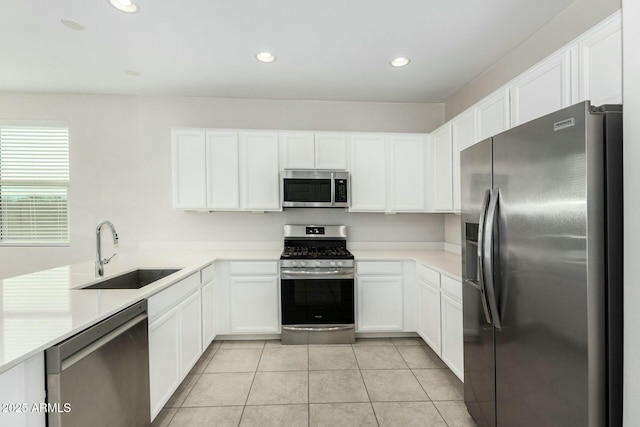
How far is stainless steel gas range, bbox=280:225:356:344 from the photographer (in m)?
2.95

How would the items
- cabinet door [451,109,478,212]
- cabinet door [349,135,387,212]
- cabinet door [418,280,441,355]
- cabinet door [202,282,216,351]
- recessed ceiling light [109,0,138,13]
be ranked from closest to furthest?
recessed ceiling light [109,0,138,13] → cabinet door [451,109,478,212] → cabinet door [418,280,441,355] → cabinet door [202,282,216,351] → cabinet door [349,135,387,212]

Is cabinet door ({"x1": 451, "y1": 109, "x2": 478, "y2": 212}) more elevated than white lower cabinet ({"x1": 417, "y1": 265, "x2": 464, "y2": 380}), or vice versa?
cabinet door ({"x1": 451, "y1": 109, "x2": 478, "y2": 212})

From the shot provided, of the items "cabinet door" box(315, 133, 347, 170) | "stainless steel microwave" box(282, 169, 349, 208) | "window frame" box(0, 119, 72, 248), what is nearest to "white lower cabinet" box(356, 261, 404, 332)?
"stainless steel microwave" box(282, 169, 349, 208)

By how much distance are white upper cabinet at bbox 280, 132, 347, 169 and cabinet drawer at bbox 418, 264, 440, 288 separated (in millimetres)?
1339

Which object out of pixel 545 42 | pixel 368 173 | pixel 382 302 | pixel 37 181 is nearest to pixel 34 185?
pixel 37 181

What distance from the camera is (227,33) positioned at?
7.38 feet

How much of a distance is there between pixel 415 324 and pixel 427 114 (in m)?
2.51

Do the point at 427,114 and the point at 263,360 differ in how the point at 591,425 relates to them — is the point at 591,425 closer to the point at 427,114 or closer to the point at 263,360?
the point at 263,360

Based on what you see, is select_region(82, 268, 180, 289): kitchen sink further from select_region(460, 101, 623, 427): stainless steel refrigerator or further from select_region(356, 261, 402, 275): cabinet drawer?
select_region(460, 101, 623, 427): stainless steel refrigerator

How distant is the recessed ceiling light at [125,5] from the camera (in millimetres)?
1911

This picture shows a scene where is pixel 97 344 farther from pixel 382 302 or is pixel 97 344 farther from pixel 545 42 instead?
pixel 545 42

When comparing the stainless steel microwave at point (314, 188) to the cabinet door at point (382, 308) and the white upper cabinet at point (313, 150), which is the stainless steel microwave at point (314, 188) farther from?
the cabinet door at point (382, 308)

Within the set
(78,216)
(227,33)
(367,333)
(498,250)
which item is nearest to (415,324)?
(367,333)

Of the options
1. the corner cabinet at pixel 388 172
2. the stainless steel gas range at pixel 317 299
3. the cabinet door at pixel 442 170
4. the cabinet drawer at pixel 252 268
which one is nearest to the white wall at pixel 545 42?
the cabinet door at pixel 442 170
